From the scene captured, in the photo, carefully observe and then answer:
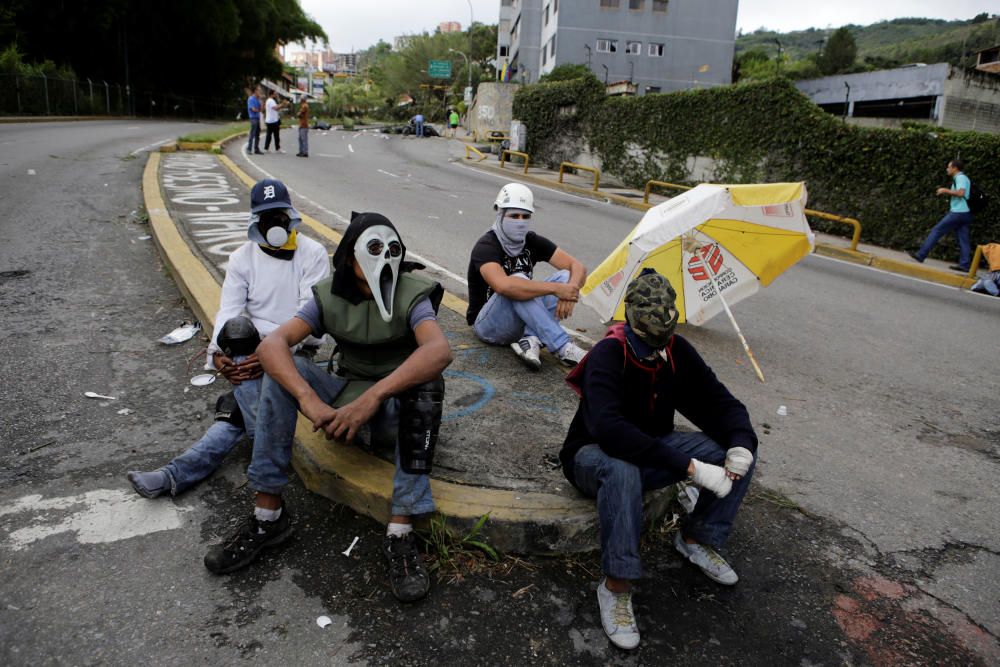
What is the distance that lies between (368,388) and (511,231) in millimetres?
2186

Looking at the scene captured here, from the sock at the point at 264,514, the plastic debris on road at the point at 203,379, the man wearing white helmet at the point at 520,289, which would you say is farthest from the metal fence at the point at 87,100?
the sock at the point at 264,514

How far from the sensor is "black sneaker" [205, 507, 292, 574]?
108 inches

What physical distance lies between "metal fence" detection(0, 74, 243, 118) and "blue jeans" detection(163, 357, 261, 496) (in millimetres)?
32716

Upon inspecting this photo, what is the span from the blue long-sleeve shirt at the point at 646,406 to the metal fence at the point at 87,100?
112 ft

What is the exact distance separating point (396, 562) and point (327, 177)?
600 inches

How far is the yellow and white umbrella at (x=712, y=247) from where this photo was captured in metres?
5.02

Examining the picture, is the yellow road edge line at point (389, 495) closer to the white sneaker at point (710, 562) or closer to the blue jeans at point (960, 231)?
the white sneaker at point (710, 562)

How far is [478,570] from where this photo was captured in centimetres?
288

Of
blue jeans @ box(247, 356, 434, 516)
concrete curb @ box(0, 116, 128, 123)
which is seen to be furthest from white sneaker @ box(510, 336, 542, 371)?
concrete curb @ box(0, 116, 128, 123)

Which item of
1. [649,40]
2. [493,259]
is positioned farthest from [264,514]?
[649,40]

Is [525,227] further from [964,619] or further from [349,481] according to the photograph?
[964,619]

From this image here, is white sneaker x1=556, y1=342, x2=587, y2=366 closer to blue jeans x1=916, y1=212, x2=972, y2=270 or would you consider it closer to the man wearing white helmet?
the man wearing white helmet

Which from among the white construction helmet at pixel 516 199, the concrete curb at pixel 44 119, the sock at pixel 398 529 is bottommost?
the sock at pixel 398 529

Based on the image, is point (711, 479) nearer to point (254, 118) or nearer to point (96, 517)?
point (96, 517)
